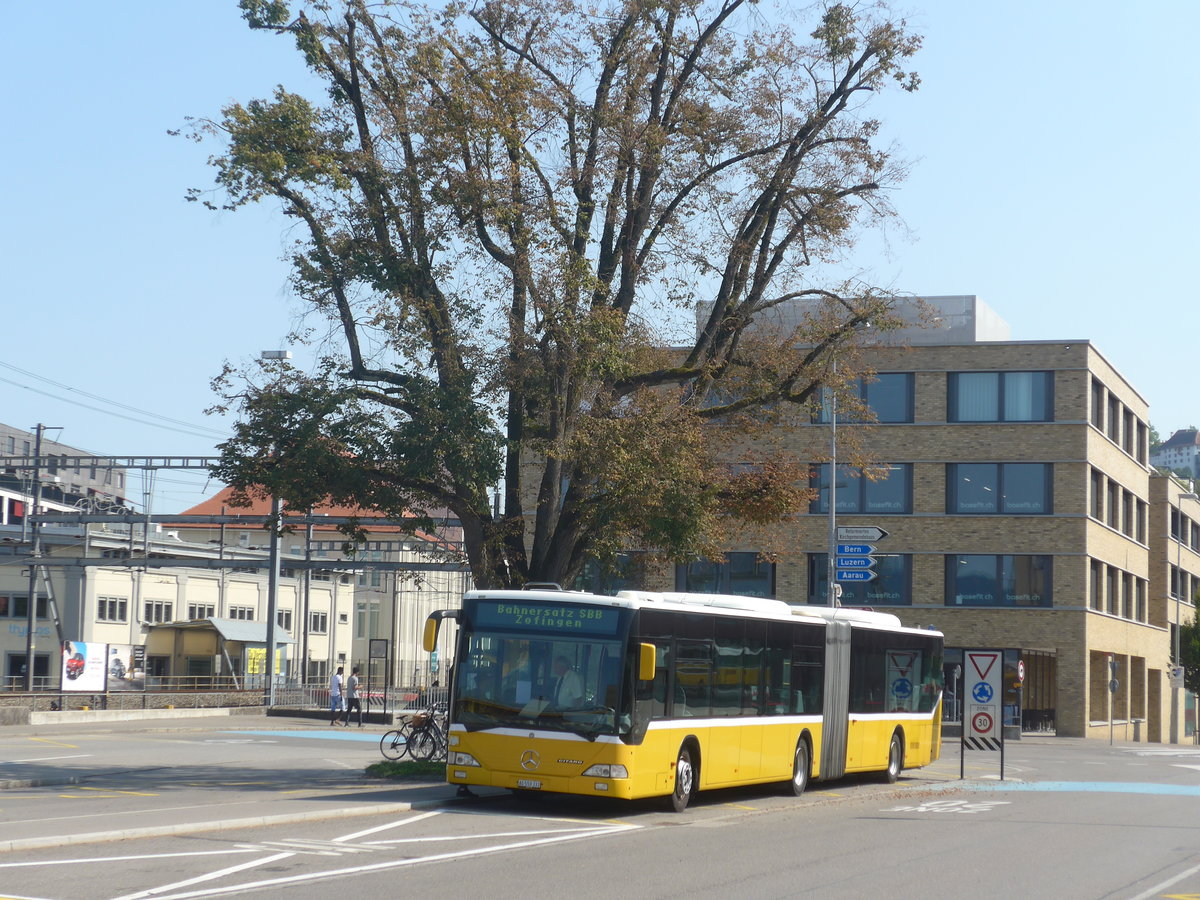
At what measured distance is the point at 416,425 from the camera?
20.6 metres

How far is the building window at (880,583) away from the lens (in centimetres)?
5509

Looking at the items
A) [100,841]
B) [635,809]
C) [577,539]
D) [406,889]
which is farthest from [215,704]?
[406,889]

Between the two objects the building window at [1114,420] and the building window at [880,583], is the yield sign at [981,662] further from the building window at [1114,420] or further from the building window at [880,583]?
the building window at [1114,420]

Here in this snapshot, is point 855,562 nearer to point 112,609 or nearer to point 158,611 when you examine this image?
point 112,609

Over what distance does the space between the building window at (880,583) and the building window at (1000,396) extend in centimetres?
576

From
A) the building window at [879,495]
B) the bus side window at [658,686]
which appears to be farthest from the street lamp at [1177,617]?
the bus side window at [658,686]

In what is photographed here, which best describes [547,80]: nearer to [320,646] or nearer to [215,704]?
[215,704]

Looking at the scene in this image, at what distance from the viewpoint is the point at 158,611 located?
2943 inches

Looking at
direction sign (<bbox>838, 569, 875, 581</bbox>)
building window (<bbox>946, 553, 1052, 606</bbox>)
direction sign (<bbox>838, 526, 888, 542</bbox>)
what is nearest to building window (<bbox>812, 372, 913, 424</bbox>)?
building window (<bbox>946, 553, 1052, 606</bbox>)

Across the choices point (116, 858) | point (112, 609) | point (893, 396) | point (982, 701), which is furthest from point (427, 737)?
point (112, 609)

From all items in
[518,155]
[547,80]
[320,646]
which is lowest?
[320,646]

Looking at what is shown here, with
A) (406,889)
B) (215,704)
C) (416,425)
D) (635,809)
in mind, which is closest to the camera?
(406,889)

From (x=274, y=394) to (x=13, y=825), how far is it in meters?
7.74

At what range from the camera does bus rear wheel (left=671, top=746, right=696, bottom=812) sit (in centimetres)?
1841
